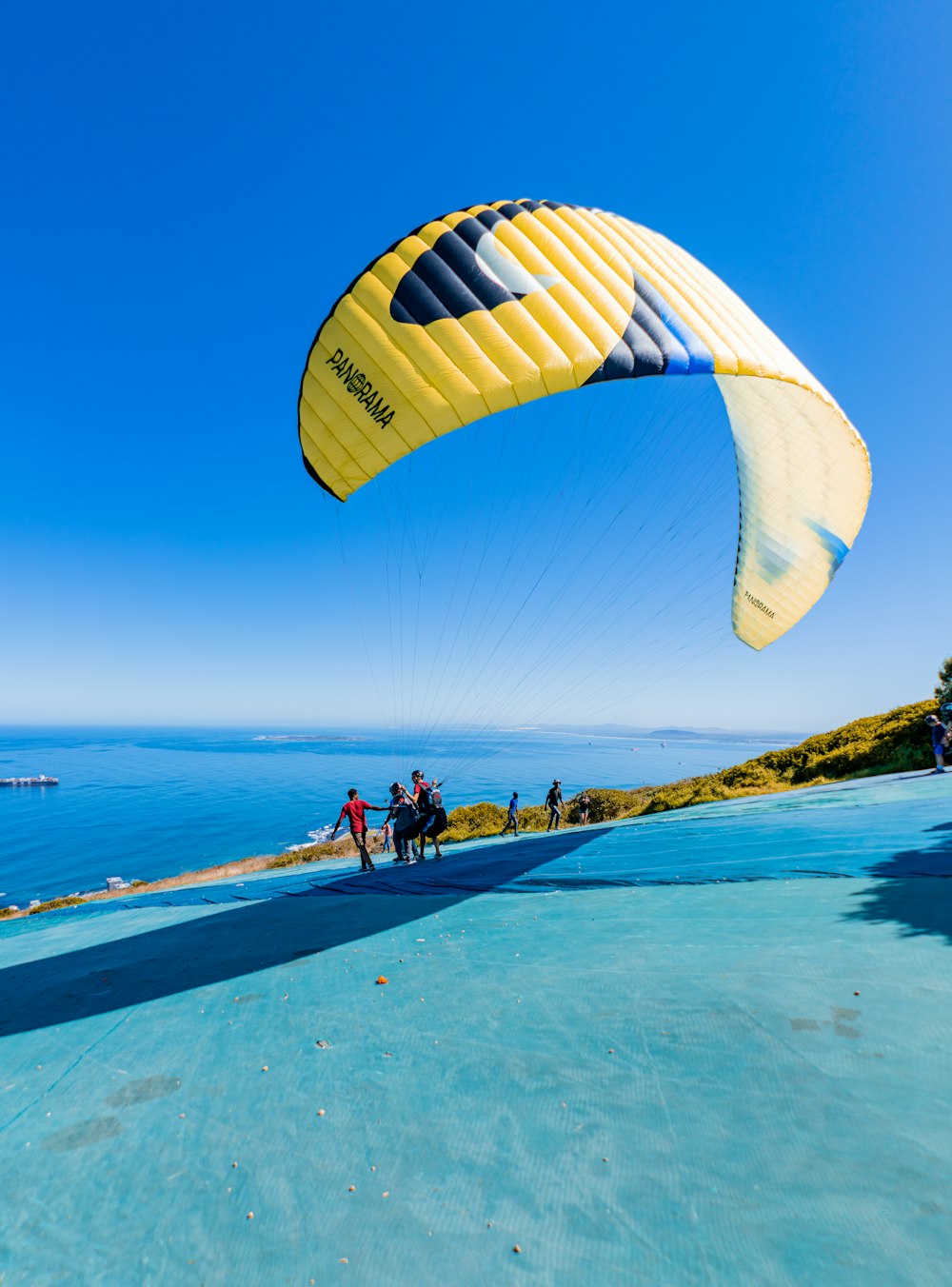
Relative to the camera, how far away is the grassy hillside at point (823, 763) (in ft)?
45.5

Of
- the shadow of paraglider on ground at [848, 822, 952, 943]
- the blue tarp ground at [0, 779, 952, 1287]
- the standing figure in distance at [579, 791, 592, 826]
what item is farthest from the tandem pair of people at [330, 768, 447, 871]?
the standing figure in distance at [579, 791, 592, 826]

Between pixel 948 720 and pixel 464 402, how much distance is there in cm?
1397

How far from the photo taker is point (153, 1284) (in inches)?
74.6

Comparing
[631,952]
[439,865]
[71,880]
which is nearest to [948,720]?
[439,865]

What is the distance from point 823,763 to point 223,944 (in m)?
15.7

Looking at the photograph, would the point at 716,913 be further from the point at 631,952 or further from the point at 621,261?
the point at 621,261

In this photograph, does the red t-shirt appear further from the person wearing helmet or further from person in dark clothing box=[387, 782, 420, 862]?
the person wearing helmet

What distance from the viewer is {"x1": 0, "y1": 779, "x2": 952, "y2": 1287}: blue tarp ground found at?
188cm

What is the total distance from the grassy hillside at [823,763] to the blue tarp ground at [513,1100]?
10.7 meters

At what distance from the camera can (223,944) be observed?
16.8 feet

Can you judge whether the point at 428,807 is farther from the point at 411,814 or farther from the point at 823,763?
the point at 823,763

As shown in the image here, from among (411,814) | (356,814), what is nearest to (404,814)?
(411,814)

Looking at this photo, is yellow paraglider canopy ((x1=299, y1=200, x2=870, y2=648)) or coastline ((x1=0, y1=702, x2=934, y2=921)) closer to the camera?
yellow paraglider canopy ((x1=299, y1=200, x2=870, y2=648))

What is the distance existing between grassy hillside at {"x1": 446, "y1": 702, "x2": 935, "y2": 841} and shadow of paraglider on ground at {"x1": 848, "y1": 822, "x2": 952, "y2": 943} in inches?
368
